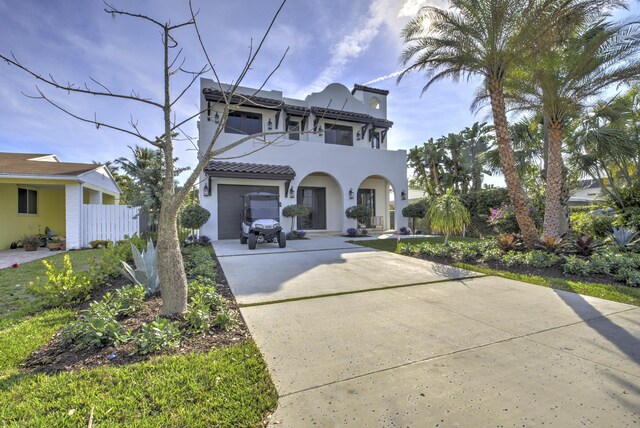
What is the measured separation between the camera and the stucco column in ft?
38.0

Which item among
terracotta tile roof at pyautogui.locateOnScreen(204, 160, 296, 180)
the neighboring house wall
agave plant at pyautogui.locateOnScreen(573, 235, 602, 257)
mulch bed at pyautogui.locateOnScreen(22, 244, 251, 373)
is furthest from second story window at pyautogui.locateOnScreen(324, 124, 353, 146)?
mulch bed at pyautogui.locateOnScreen(22, 244, 251, 373)

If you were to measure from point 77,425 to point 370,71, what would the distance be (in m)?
7.94

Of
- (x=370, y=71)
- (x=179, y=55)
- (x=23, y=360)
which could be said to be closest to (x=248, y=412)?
(x=23, y=360)

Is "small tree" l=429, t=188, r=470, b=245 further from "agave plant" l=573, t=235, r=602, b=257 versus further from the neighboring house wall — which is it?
the neighboring house wall

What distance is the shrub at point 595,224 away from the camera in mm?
10867

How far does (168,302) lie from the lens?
12.0ft

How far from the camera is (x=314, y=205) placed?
17406 mm

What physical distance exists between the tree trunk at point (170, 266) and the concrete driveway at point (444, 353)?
0.95 metres

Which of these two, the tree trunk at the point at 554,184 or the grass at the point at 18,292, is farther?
the tree trunk at the point at 554,184

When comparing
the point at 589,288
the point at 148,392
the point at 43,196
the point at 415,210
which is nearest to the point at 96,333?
the point at 148,392

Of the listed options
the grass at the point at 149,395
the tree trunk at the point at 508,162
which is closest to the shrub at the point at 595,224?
the tree trunk at the point at 508,162

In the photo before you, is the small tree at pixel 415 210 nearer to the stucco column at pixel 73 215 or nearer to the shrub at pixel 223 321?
the shrub at pixel 223 321

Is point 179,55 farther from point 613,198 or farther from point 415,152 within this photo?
point 415,152

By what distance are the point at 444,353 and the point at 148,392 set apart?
2.67 metres
